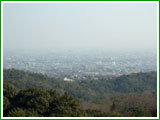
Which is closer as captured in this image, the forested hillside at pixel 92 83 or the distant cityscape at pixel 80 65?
the forested hillside at pixel 92 83

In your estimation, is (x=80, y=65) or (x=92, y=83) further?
(x=80, y=65)

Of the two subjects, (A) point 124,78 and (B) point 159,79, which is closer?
(B) point 159,79

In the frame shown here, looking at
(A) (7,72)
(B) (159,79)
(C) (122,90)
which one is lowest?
(C) (122,90)

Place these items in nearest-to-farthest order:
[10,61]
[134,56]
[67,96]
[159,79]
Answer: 1. [159,79]
2. [67,96]
3. [10,61]
4. [134,56]

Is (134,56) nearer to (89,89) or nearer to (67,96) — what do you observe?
(89,89)

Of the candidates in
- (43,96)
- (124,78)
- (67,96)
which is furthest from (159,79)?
(124,78)

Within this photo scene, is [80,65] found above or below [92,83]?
above

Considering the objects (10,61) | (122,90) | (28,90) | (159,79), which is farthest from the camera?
(10,61)

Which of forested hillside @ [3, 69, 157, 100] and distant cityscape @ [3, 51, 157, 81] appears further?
distant cityscape @ [3, 51, 157, 81]

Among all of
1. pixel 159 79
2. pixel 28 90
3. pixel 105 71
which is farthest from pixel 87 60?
pixel 159 79

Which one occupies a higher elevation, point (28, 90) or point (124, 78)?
point (28, 90)
